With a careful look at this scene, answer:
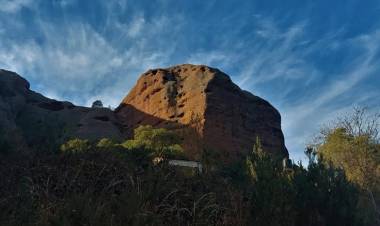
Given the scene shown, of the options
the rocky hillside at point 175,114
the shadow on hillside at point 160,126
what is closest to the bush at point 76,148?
the shadow on hillside at point 160,126

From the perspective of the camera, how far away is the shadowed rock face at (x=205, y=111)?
161ft

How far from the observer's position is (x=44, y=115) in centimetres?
5750

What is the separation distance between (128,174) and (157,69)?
5274 cm

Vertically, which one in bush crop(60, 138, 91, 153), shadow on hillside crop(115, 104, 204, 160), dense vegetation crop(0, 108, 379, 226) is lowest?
dense vegetation crop(0, 108, 379, 226)

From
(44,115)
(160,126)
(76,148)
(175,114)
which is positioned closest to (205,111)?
(175,114)

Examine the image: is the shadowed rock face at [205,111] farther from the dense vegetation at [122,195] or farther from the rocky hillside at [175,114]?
the dense vegetation at [122,195]

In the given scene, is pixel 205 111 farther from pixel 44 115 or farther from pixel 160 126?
pixel 44 115

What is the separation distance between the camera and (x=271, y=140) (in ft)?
179

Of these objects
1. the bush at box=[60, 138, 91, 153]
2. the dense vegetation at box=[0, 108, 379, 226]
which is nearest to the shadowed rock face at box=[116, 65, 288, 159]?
the bush at box=[60, 138, 91, 153]

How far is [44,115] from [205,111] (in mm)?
21162

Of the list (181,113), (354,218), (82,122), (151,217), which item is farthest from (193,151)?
(151,217)

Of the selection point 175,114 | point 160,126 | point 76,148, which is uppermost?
point 175,114

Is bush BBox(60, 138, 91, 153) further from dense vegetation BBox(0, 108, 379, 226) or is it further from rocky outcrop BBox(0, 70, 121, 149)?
rocky outcrop BBox(0, 70, 121, 149)

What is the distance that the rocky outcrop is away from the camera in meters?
50.8
